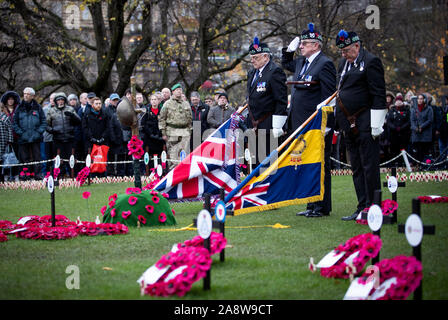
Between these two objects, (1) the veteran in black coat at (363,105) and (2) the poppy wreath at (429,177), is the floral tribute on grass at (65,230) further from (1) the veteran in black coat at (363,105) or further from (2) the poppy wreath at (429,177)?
(2) the poppy wreath at (429,177)

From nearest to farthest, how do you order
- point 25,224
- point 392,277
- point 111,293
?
point 392,277
point 111,293
point 25,224

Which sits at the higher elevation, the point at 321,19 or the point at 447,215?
the point at 321,19

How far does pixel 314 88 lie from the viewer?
1073 centimetres

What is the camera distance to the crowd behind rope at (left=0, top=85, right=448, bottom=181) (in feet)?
60.9

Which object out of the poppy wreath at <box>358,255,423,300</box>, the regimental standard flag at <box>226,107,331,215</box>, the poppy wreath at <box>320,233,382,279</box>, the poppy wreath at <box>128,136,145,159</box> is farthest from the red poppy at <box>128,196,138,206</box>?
the poppy wreath at <box>358,255,423,300</box>

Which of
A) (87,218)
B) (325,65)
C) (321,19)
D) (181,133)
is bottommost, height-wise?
(87,218)

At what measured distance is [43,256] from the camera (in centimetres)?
775

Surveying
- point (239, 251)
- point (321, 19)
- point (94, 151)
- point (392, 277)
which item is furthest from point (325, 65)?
point (321, 19)

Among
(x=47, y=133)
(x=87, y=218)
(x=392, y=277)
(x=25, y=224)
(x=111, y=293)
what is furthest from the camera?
(x=47, y=133)

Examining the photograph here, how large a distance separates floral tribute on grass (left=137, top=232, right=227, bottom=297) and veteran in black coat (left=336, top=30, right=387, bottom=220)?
4547 millimetres

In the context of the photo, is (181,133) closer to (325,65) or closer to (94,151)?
(94,151)

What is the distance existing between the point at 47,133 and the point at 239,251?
13146 millimetres

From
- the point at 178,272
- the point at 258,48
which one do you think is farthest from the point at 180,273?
the point at 258,48

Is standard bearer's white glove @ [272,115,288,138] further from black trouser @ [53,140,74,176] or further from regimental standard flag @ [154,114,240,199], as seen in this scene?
black trouser @ [53,140,74,176]
